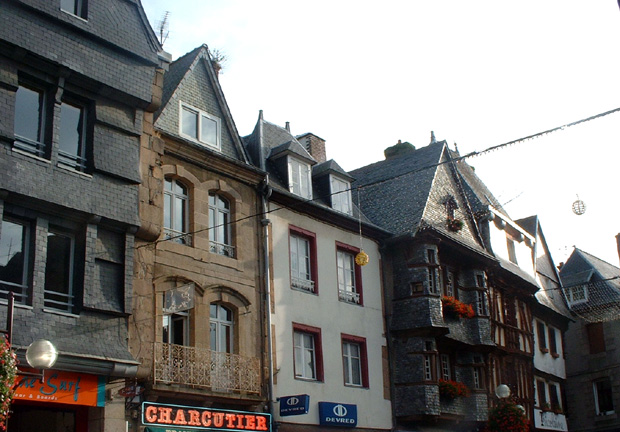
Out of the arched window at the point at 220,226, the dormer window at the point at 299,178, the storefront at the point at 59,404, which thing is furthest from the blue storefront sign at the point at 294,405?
the dormer window at the point at 299,178

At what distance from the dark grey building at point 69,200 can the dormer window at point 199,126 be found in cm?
276

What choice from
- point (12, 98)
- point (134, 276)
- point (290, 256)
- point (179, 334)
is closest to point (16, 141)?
point (12, 98)

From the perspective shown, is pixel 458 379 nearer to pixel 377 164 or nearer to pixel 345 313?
pixel 345 313

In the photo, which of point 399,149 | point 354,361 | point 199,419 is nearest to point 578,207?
point 399,149

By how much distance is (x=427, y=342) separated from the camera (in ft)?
85.0

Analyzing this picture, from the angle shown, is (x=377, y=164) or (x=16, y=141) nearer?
(x=16, y=141)

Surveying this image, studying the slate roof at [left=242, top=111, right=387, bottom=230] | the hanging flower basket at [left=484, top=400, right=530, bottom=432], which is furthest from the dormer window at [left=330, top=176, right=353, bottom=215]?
the hanging flower basket at [left=484, top=400, right=530, bottom=432]

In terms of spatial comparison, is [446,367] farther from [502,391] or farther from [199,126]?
[199,126]

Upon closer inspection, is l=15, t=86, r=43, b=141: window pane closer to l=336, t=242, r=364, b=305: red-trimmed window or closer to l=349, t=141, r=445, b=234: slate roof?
l=336, t=242, r=364, b=305: red-trimmed window

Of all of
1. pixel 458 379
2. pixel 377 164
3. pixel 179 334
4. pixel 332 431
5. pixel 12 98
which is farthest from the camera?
pixel 377 164

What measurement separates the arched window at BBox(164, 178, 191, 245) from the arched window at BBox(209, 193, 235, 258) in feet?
2.65

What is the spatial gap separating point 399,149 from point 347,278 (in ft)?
39.5

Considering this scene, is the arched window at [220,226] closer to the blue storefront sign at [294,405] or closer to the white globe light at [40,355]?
the blue storefront sign at [294,405]

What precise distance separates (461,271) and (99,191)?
15712mm
